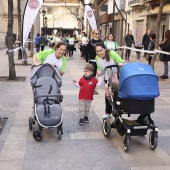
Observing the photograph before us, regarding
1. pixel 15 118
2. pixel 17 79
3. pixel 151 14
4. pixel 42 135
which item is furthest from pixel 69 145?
pixel 151 14

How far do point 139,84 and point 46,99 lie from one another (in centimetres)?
155

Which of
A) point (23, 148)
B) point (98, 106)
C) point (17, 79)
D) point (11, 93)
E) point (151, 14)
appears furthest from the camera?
point (151, 14)

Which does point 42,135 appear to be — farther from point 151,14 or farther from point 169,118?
point 151,14

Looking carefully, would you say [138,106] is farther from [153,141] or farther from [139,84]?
[153,141]

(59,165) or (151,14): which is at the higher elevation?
(151,14)

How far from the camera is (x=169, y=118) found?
6.42 metres

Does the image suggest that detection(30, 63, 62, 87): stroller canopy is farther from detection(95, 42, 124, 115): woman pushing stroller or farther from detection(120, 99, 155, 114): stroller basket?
detection(120, 99, 155, 114): stroller basket

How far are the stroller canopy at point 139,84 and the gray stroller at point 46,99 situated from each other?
1157 mm

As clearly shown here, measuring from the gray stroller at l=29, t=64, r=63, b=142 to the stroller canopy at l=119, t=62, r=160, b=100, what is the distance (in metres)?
1.16

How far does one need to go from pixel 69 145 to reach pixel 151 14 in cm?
2093

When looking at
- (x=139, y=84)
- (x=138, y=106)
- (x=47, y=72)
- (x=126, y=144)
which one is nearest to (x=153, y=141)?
(x=126, y=144)

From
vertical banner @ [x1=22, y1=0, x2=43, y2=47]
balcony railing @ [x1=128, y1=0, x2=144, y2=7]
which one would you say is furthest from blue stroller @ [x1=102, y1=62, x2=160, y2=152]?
balcony railing @ [x1=128, y1=0, x2=144, y2=7]

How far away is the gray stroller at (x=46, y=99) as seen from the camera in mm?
4844

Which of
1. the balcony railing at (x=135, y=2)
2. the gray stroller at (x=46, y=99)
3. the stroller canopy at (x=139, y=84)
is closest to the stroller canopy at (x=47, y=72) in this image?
the gray stroller at (x=46, y=99)
